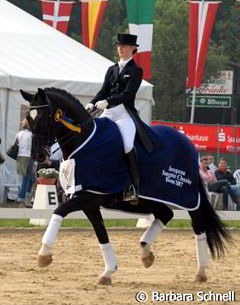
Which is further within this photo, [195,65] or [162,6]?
[162,6]

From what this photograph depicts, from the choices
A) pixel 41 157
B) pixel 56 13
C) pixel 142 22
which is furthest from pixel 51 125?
pixel 56 13

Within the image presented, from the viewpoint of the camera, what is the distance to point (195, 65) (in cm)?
3127

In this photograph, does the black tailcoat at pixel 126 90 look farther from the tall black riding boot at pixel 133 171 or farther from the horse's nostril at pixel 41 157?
the horse's nostril at pixel 41 157

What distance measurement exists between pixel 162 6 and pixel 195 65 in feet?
101

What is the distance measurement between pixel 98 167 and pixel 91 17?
19.4m

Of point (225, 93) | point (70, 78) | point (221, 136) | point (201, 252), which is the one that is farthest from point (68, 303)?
point (225, 93)

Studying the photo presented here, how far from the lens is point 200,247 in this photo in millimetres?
10945

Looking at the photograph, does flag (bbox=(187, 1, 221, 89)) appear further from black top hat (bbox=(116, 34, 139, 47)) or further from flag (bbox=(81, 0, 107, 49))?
black top hat (bbox=(116, 34, 139, 47))

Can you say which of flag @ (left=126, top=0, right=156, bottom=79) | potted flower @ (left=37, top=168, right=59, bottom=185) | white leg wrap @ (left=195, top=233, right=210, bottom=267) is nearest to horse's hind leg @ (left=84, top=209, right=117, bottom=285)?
white leg wrap @ (left=195, top=233, right=210, bottom=267)

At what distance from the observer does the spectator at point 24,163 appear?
2131cm

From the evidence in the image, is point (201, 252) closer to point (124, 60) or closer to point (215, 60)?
point (124, 60)

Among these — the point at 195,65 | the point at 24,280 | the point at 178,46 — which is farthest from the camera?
the point at 178,46

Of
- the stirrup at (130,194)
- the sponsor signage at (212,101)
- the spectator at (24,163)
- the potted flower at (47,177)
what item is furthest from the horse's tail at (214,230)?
the sponsor signage at (212,101)

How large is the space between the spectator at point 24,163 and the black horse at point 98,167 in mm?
10448
